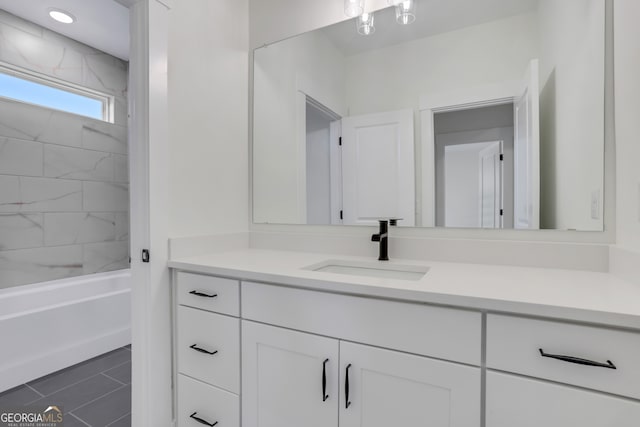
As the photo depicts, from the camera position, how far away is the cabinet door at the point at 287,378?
942 mm

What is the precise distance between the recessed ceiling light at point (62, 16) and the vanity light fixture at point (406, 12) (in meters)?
2.48

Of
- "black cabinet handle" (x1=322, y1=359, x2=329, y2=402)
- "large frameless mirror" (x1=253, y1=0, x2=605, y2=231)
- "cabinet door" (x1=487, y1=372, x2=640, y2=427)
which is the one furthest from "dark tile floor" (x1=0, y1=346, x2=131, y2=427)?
"cabinet door" (x1=487, y1=372, x2=640, y2=427)

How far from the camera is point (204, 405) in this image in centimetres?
121

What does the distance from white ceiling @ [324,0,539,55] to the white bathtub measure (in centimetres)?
245

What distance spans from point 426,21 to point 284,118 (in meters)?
0.87

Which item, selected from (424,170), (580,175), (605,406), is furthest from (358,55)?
(605,406)

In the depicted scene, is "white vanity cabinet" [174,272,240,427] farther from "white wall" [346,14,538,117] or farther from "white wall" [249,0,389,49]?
"white wall" [249,0,389,49]

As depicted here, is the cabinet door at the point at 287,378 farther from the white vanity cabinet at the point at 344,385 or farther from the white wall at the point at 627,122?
the white wall at the point at 627,122

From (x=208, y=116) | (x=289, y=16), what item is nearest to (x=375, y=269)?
(x=208, y=116)

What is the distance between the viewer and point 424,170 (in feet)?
4.52

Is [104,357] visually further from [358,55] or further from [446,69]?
[446,69]

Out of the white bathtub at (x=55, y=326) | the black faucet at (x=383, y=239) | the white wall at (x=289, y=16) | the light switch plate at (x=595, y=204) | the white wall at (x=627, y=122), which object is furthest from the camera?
the white bathtub at (x=55, y=326)

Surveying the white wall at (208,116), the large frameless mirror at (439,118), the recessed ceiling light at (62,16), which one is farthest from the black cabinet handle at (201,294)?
the recessed ceiling light at (62,16)

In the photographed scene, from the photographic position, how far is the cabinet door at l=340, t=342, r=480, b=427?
0.76 metres
